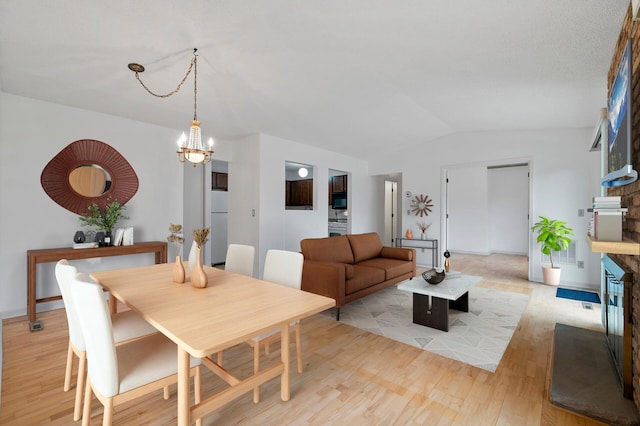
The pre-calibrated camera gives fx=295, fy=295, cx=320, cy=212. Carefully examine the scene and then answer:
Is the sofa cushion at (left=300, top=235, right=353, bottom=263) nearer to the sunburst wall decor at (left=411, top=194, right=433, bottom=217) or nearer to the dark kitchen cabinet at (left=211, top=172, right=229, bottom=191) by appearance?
the sunburst wall decor at (left=411, top=194, right=433, bottom=217)

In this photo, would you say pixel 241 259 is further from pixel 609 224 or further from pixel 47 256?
pixel 609 224

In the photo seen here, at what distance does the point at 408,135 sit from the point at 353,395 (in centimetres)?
506

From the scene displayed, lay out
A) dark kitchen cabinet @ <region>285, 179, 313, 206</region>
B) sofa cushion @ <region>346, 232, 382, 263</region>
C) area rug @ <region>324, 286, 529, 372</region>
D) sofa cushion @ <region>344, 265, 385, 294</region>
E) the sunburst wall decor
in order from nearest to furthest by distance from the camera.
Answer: area rug @ <region>324, 286, 529, 372</region>, sofa cushion @ <region>344, 265, 385, 294</region>, sofa cushion @ <region>346, 232, 382, 263</region>, the sunburst wall decor, dark kitchen cabinet @ <region>285, 179, 313, 206</region>

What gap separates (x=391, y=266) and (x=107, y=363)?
345 centimetres

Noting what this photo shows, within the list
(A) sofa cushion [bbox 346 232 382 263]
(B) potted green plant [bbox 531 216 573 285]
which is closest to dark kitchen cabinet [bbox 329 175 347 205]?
(A) sofa cushion [bbox 346 232 382 263]

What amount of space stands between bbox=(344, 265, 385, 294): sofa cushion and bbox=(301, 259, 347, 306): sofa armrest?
13 centimetres

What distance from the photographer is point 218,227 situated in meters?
6.10

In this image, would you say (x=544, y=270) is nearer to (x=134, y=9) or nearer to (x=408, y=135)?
(x=408, y=135)

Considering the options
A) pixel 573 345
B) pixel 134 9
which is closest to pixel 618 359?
pixel 573 345

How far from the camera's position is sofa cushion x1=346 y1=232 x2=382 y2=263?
14.4 feet

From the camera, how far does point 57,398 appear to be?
6.28 ft

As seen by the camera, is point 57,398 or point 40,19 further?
point 40,19

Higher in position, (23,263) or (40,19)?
(40,19)

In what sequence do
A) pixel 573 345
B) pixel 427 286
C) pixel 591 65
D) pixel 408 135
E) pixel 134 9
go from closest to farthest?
pixel 134 9 < pixel 573 345 < pixel 591 65 < pixel 427 286 < pixel 408 135
